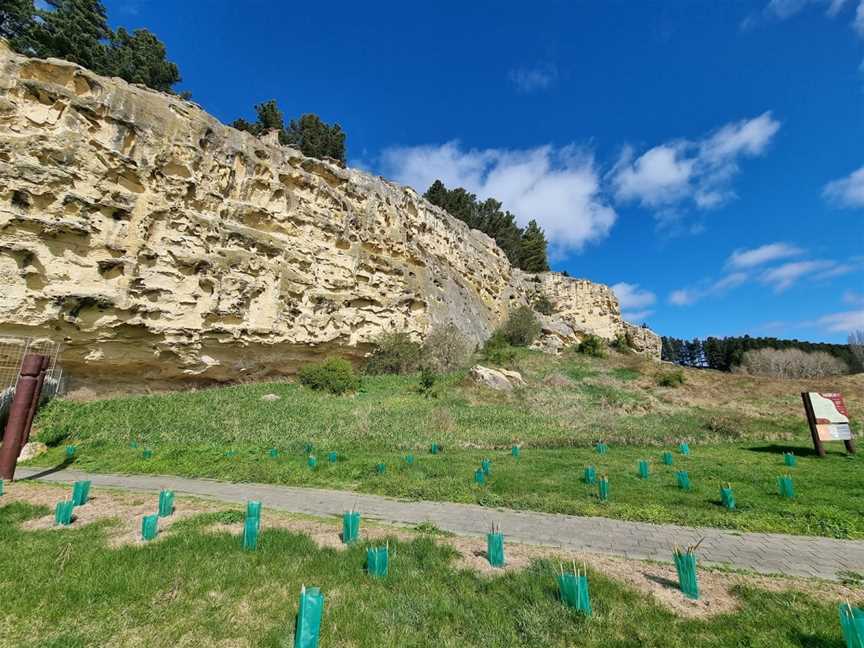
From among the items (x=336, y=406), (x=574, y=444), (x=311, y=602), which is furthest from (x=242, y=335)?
(x=311, y=602)

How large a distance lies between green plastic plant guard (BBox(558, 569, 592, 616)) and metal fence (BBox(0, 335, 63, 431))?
19562 millimetres

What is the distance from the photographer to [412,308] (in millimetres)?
31016

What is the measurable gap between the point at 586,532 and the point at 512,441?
28.2 ft

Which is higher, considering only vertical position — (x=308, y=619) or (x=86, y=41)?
(x=86, y=41)

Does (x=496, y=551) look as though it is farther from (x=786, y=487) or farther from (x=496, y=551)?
(x=786, y=487)

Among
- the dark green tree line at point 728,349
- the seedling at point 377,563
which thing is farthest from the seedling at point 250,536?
the dark green tree line at point 728,349

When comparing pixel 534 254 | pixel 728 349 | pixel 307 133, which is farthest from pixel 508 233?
pixel 728 349

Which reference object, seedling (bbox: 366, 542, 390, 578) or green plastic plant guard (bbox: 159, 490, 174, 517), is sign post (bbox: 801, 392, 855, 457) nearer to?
seedling (bbox: 366, 542, 390, 578)

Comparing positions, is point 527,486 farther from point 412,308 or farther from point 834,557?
point 412,308

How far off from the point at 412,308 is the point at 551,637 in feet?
91.8

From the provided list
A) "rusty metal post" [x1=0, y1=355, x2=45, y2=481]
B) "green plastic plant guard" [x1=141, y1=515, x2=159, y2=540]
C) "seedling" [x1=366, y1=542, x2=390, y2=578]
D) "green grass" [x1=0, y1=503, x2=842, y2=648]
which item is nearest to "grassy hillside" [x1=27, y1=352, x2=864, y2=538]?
"rusty metal post" [x1=0, y1=355, x2=45, y2=481]

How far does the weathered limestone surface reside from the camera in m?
16.5

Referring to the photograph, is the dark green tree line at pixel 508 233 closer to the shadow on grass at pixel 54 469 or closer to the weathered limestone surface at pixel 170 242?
the weathered limestone surface at pixel 170 242

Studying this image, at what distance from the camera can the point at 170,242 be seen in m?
19.6
